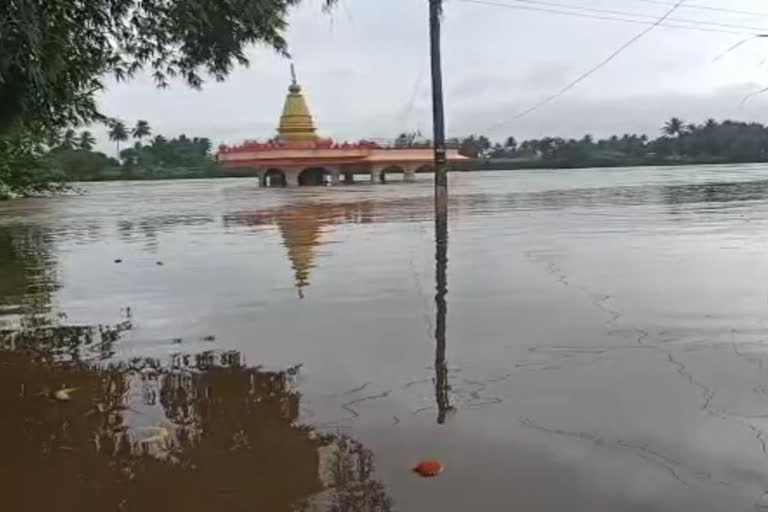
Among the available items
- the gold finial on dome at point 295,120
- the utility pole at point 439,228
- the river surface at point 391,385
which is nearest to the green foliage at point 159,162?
the gold finial on dome at point 295,120

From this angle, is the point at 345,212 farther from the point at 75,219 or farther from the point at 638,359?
the point at 638,359

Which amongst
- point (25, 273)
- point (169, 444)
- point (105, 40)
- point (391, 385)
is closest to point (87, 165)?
point (25, 273)

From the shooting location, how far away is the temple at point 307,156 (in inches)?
2133

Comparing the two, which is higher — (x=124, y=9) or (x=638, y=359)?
(x=124, y=9)

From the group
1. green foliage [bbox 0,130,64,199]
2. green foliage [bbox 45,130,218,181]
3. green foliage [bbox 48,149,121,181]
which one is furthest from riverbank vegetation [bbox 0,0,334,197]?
green foliage [bbox 45,130,218,181]

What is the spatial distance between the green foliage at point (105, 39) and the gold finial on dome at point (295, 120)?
1867 inches

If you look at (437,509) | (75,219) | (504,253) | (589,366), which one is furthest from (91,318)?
(75,219)

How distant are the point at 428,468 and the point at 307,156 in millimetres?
51321

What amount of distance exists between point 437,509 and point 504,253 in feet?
30.2

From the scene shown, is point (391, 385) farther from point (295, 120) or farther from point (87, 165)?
point (87, 165)

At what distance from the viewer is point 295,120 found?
5744cm

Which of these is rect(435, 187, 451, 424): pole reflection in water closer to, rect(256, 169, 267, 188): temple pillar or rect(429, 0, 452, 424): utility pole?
rect(429, 0, 452, 424): utility pole

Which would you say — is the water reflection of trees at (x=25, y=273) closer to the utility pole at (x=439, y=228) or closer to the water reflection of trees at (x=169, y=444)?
the water reflection of trees at (x=169, y=444)

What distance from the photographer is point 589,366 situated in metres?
5.34
